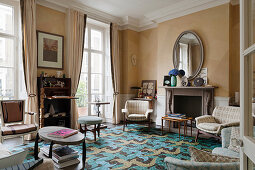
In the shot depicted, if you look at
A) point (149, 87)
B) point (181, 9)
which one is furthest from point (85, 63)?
point (181, 9)

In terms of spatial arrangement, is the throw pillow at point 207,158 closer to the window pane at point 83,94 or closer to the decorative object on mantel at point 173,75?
the decorative object on mantel at point 173,75

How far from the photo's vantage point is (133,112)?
18.3ft

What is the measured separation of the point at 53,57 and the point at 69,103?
4.45ft

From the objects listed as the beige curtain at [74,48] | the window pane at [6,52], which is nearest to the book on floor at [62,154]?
the beige curtain at [74,48]

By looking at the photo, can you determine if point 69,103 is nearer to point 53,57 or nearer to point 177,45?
point 53,57

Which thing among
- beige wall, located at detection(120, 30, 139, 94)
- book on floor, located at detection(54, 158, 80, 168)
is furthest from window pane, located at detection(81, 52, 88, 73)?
book on floor, located at detection(54, 158, 80, 168)

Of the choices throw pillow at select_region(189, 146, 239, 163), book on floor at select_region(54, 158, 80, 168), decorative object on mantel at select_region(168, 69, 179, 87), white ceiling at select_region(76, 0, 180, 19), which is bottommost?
book on floor at select_region(54, 158, 80, 168)

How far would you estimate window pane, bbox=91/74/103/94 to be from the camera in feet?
20.3

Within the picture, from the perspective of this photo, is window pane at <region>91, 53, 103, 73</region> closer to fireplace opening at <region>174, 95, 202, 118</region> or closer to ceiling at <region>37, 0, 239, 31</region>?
ceiling at <region>37, 0, 239, 31</region>

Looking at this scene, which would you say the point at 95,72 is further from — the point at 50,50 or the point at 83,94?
the point at 50,50

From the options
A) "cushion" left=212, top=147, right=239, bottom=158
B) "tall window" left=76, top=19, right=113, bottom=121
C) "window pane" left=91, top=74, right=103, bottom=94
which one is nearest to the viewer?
"cushion" left=212, top=147, right=239, bottom=158

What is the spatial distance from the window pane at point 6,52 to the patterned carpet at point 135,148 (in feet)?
6.90

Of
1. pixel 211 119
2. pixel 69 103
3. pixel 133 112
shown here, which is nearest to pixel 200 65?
pixel 211 119

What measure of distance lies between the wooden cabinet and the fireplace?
2.98 meters
